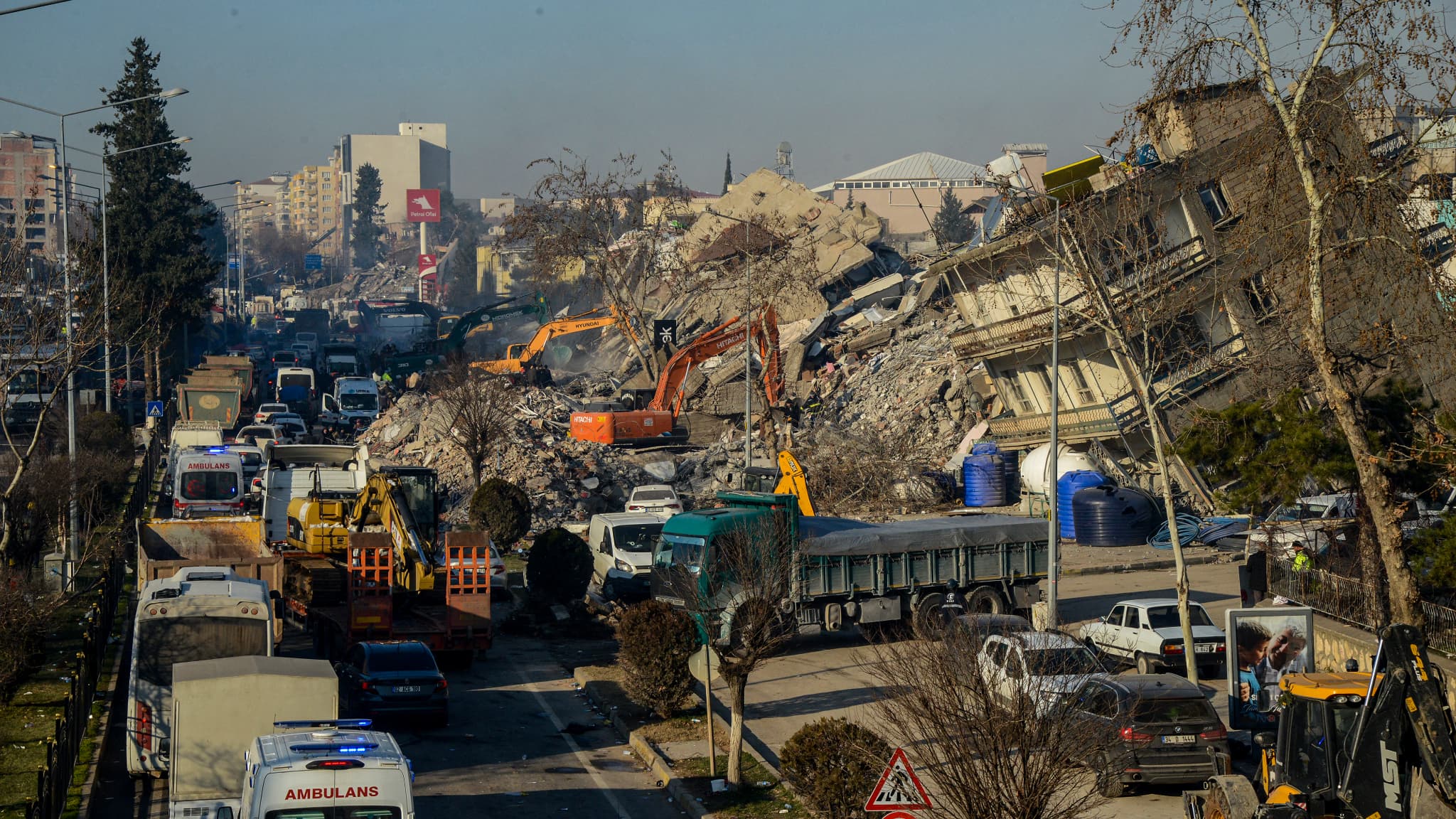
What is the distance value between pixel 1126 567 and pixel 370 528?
17849 millimetres

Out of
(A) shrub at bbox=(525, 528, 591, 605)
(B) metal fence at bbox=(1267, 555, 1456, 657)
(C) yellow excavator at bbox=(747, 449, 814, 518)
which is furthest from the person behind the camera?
(A) shrub at bbox=(525, 528, 591, 605)

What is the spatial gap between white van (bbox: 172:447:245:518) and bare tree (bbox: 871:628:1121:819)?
26.9 metres

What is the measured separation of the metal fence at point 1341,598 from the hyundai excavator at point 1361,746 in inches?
290

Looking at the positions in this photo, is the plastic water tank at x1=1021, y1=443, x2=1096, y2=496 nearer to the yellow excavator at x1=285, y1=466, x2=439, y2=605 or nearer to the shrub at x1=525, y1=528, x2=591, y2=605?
the shrub at x1=525, y1=528, x2=591, y2=605

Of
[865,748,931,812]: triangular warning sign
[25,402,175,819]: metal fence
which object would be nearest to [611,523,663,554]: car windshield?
[25,402,175,819]: metal fence

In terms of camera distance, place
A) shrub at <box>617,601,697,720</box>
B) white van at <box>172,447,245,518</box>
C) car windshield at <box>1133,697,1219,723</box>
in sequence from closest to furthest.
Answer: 1. car windshield at <box>1133,697,1219,723</box>
2. shrub at <box>617,601,697,720</box>
3. white van at <box>172,447,245,518</box>

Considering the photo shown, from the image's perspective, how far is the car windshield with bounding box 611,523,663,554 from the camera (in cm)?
2891

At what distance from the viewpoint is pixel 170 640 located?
16.7 metres

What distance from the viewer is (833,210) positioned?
254 feet

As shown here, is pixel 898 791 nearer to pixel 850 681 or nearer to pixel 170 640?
pixel 170 640

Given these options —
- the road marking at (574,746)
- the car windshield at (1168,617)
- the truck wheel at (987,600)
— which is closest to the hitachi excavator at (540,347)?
the truck wheel at (987,600)

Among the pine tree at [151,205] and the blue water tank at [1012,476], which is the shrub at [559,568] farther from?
the pine tree at [151,205]

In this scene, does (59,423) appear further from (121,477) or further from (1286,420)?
(1286,420)

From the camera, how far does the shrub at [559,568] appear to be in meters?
28.6
